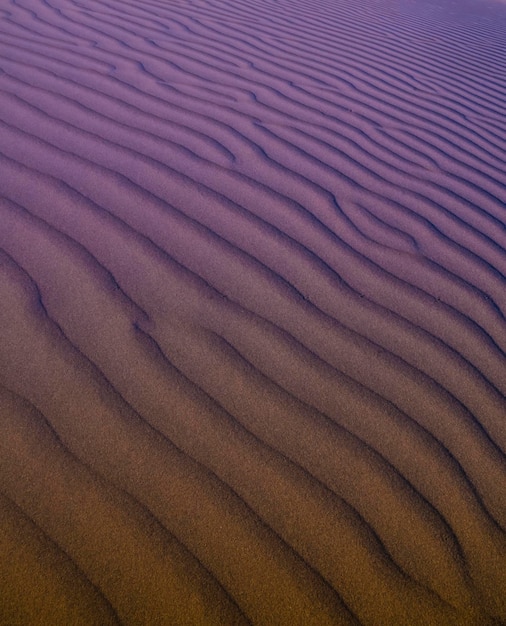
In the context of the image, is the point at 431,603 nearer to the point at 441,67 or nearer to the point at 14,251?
the point at 14,251

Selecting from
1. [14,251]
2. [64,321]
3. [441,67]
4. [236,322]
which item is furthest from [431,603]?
[441,67]

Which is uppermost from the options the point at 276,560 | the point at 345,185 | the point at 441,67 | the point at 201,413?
the point at 441,67

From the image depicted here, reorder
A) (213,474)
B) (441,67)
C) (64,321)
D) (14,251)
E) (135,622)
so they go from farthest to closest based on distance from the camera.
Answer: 1. (441,67)
2. (14,251)
3. (64,321)
4. (213,474)
5. (135,622)

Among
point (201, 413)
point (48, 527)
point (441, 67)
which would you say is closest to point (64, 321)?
point (201, 413)

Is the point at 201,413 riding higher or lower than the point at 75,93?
lower

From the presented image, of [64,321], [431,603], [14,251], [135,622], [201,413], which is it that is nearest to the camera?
[135,622]

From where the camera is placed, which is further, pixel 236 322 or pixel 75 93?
pixel 75 93

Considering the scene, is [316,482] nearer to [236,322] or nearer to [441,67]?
[236,322]
